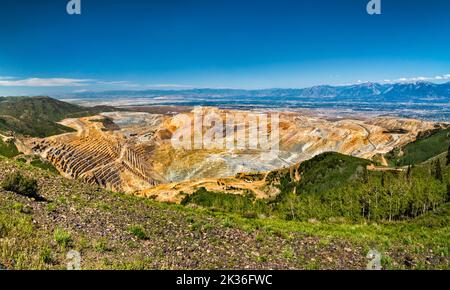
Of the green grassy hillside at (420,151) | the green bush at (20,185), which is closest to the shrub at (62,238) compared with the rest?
the green bush at (20,185)

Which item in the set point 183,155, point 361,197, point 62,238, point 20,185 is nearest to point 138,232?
point 62,238

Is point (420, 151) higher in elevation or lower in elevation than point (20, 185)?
lower

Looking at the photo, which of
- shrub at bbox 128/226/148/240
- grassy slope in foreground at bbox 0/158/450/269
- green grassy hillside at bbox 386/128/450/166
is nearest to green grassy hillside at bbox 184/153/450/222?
grassy slope in foreground at bbox 0/158/450/269

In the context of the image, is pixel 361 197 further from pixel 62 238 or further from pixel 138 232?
pixel 62 238

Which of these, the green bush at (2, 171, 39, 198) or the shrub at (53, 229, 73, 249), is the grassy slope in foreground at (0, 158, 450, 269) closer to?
the shrub at (53, 229, 73, 249)

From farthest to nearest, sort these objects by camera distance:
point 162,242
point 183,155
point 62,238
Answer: point 183,155
point 162,242
point 62,238

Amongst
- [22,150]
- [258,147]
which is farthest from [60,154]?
[258,147]

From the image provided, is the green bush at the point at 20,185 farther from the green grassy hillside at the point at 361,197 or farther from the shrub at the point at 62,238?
the green grassy hillside at the point at 361,197

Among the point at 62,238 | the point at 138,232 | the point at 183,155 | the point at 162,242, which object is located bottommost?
the point at 183,155

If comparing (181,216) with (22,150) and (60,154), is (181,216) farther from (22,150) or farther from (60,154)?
(60,154)
